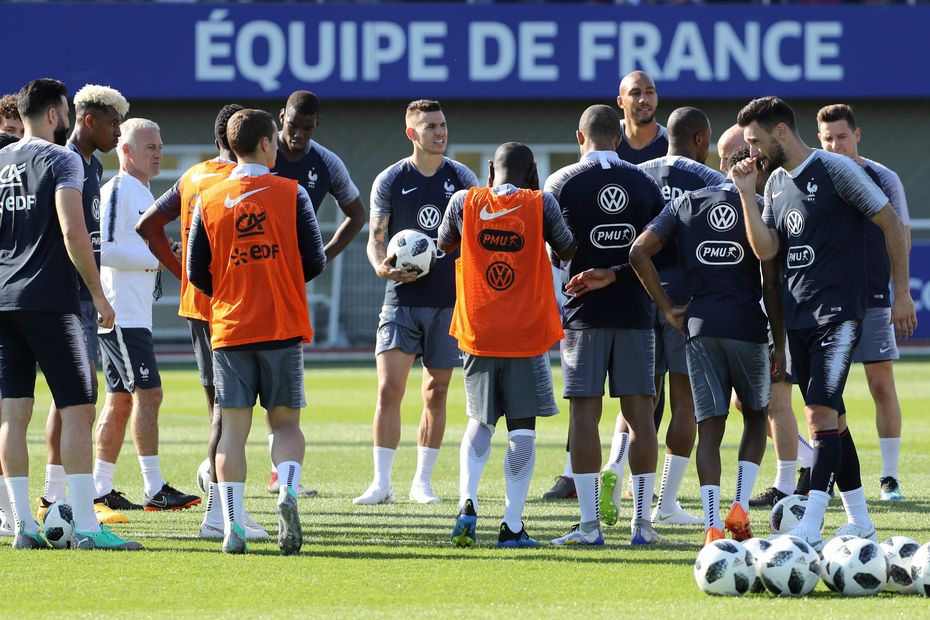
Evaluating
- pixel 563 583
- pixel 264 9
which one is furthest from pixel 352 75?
pixel 563 583

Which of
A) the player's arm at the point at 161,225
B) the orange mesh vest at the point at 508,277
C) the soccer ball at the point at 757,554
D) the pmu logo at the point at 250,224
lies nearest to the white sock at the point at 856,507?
the soccer ball at the point at 757,554

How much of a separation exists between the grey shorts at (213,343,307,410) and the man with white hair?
2091 millimetres

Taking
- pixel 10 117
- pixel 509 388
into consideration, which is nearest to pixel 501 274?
pixel 509 388

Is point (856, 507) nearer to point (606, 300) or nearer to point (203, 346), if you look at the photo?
point (606, 300)

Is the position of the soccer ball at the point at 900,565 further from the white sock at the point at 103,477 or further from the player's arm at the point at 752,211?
the white sock at the point at 103,477

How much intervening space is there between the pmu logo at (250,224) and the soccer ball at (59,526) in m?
1.75

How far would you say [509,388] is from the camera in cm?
779

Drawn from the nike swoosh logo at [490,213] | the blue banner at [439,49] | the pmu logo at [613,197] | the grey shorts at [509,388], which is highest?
the blue banner at [439,49]

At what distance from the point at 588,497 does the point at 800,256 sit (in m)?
1.67

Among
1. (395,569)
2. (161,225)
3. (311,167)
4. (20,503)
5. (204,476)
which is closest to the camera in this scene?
(395,569)

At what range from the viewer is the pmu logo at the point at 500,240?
7707 millimetres

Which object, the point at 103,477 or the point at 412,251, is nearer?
the point at 103,477

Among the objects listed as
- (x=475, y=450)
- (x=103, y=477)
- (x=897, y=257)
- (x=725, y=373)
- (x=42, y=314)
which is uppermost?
(x=897, y=257)

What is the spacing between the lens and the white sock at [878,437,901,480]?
32.0 feet
